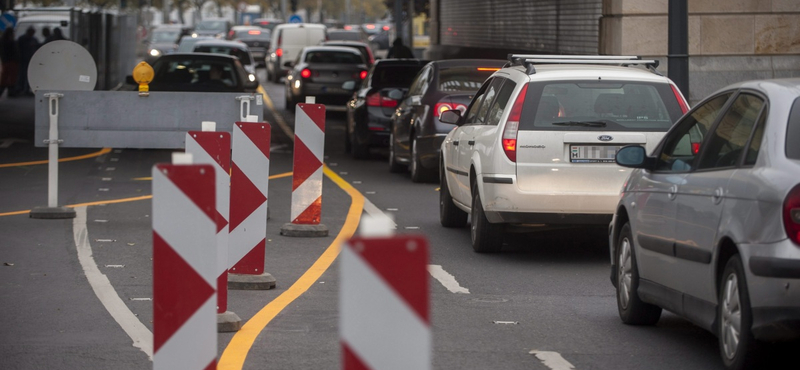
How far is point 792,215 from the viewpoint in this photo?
18.9 feet

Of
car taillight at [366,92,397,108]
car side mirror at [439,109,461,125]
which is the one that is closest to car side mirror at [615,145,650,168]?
car side mirror at [439,109,461,125]

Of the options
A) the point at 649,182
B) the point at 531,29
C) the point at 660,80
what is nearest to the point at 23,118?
the point at 531,29

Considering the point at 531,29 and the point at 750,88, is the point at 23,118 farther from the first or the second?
the point at 750,88

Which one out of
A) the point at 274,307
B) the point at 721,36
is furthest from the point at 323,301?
the point at 721,36

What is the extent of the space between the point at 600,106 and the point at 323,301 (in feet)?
9.98

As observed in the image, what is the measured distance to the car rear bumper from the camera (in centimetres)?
576

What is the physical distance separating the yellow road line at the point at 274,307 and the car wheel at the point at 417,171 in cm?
340

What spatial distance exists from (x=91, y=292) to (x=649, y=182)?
12.1ft

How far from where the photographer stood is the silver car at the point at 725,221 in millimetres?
5812

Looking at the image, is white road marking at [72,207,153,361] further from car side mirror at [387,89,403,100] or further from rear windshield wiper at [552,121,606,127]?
car side mirror at [387,89,403,100]

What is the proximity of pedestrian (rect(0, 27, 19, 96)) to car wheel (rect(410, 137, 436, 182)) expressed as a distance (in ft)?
68.8

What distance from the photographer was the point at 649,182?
7453 mm

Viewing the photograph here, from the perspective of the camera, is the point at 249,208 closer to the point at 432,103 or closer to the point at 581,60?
the point at 581,60

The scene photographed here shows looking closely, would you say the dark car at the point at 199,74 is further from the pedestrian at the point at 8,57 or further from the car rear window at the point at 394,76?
the pedestrian at the point at 8,57
